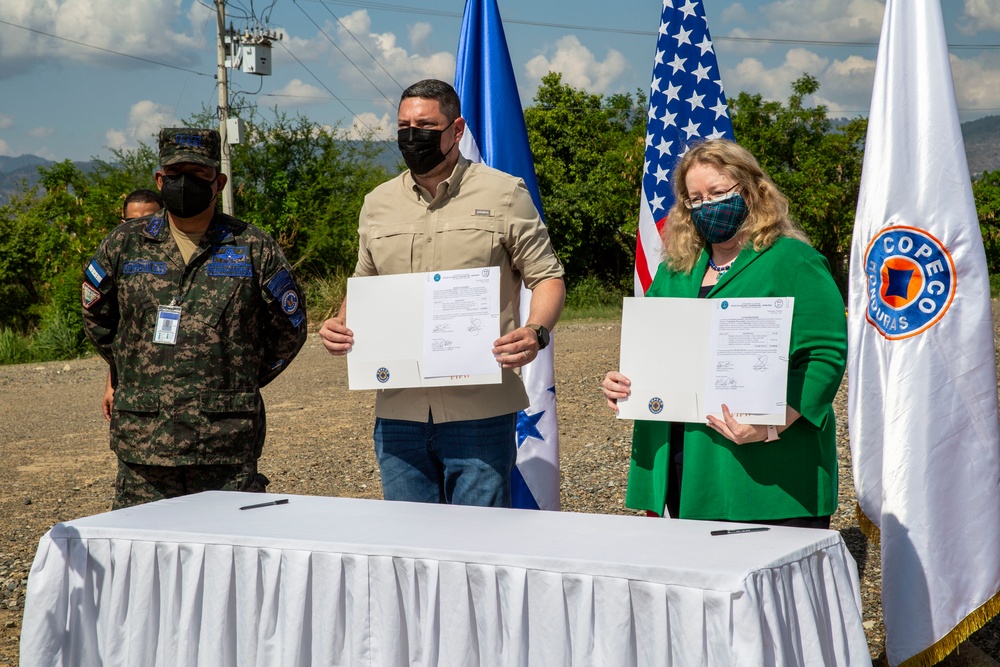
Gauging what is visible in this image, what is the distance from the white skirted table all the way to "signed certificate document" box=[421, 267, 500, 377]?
1.51 ft

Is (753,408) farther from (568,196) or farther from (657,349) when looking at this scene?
(568,196)

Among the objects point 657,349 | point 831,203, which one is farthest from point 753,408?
point 831,203

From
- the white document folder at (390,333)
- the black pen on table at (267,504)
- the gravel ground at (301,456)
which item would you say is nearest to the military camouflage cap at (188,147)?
the white document folder at (390,333)

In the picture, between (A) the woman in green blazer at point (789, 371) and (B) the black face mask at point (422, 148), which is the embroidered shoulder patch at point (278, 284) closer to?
(B) the black face mask at point (422, 148)

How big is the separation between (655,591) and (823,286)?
1.15 metres

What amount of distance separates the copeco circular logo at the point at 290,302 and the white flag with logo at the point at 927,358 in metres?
2.22

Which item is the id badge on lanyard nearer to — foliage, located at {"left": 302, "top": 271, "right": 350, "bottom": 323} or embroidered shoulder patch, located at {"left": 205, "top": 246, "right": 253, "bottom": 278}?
embroidered shoulder patch, located at {"left": 205, "top": 246, "right": 253, "bottom": 278}

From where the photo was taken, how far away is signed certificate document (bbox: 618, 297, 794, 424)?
2582 mm

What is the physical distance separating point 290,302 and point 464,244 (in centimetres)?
85

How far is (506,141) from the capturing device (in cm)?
486

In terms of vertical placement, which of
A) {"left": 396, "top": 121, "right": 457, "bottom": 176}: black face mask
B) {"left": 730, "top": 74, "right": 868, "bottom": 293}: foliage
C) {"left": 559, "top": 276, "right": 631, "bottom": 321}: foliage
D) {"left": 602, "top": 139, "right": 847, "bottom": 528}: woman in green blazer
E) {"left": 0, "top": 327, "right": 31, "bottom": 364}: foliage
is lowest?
{"left": 0, "top": 327, "right": 31, "bottom": 364}: foliage

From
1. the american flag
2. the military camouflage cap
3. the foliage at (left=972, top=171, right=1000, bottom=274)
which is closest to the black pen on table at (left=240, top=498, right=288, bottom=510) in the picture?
the military camouflage cap

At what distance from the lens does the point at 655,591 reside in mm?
2023

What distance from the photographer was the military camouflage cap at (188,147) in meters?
3.46
